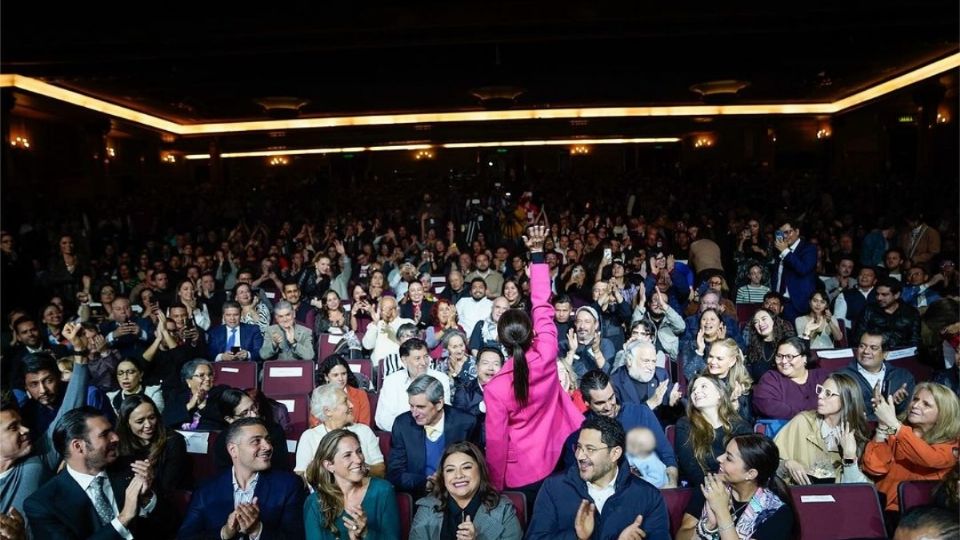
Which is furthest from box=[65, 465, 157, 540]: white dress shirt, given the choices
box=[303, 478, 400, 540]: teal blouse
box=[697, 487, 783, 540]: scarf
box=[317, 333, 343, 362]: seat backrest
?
box=[317, 333, 343, 362]: seat backrest

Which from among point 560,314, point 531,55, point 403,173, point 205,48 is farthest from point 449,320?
point 403,173

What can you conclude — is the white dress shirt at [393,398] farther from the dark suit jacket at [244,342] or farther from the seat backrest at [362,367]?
the dark suit jacket at [244,342]

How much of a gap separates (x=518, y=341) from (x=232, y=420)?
1.57 meters

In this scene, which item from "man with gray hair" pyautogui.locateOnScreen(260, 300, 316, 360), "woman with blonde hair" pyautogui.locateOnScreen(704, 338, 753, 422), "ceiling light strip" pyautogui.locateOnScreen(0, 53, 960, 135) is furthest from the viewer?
"ceiling light strip" pyautogui.locateOnScreen(0, 53, 960, 135)

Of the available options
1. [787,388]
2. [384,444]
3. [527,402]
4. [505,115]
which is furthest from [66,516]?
[505,115]

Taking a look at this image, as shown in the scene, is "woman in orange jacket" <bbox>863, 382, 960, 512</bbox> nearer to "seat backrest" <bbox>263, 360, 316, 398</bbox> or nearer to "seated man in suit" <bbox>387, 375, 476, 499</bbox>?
"seated man in suit" <bbox>387, 375, 476, 499</bbox>

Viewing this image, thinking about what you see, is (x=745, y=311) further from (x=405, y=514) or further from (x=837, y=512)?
(x=405, y=514)

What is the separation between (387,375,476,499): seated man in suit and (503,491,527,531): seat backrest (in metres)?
0.42

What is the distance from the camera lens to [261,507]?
267 cm

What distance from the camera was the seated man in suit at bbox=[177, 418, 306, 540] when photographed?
2.63 meters

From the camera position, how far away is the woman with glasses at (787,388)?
12.1 feet

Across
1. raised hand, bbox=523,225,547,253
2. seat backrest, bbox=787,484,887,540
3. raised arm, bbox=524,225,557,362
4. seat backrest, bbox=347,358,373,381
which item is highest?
raised hand, bbox=523,225,547,253

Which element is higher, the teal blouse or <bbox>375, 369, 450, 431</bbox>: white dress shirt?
<bbox>375, 369, 450, 431</bbox>: white dress shirt

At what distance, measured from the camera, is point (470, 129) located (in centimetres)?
1775
